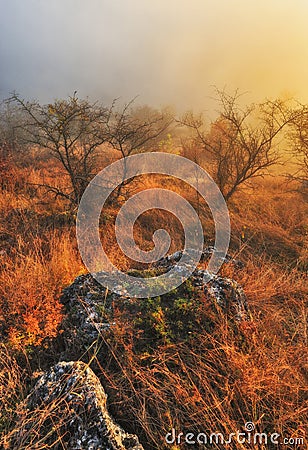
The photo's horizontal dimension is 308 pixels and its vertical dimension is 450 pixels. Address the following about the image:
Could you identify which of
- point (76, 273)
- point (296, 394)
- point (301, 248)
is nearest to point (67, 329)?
point (76, 273)

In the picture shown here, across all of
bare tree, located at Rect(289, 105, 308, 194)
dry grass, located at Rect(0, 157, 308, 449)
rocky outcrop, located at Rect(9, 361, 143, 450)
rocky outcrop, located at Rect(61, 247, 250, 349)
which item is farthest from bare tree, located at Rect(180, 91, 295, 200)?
rocky outcrop, located at Rect(9, 361, 143, 450)

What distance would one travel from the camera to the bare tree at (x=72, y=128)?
5.52 meters

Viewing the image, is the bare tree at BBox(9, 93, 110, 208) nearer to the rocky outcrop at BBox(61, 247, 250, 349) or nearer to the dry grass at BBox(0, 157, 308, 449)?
the dry grass at BBox(0, 157, 308, 449)

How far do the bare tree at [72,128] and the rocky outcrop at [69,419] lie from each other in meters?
4.48

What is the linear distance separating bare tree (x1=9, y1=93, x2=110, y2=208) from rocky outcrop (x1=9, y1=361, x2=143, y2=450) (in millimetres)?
4476

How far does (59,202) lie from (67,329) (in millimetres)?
4183

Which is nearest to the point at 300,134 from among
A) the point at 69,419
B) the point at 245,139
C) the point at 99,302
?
the point at 245,139

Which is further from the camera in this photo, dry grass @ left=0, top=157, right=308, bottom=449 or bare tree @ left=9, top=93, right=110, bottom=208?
bare tree @ left=9, top=93, right=110, bottom=208

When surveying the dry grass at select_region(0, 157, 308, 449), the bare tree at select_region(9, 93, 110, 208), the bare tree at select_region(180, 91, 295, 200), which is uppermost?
the bare tree at select_region(180, 91, 295, 200)

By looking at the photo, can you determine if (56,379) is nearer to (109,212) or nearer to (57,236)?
(57,236)

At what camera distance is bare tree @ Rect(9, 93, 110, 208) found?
552 cm

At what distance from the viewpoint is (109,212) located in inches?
252

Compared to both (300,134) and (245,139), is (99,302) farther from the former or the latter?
(300,134)

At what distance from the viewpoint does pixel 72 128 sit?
613 centimetres
